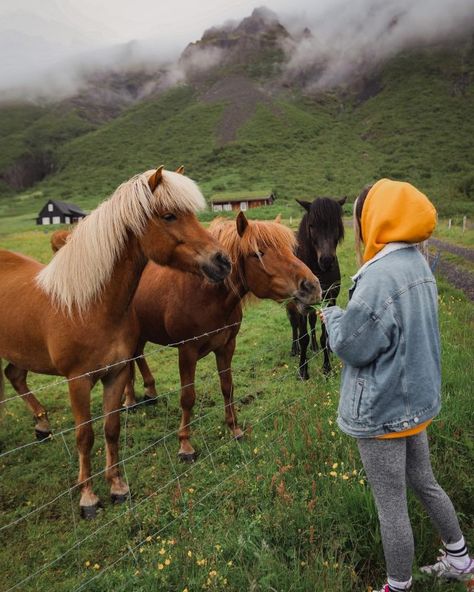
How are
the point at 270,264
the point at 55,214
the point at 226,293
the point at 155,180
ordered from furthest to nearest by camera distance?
the point at 55,214 → the point at 226,293 → the point at 270,264 → the point at 155,180

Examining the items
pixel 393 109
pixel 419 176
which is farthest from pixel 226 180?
pixel 393 109

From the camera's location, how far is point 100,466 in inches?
172

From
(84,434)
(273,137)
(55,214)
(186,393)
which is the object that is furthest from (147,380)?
(273,137)

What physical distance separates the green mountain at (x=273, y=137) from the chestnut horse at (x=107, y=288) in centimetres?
3663

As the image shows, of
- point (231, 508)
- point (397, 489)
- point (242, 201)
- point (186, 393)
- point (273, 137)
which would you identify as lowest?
point (231, 508)

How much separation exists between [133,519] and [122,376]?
1.23 m

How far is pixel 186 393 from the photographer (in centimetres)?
429

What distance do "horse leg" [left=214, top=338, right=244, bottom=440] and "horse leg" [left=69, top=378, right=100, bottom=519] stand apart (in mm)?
1515

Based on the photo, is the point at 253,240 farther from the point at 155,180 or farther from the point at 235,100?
the point at 235,100

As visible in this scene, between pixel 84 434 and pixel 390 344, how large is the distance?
2959 millimetres

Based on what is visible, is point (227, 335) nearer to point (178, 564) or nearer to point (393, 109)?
point (178, 564)

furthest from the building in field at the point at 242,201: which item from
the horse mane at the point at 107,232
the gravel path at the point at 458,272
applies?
the horse mane at the point at 107,232

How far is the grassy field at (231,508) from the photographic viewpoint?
2396mm

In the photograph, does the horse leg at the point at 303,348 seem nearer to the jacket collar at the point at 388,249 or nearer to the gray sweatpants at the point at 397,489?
the gray sweatpants at the point at 397,489
